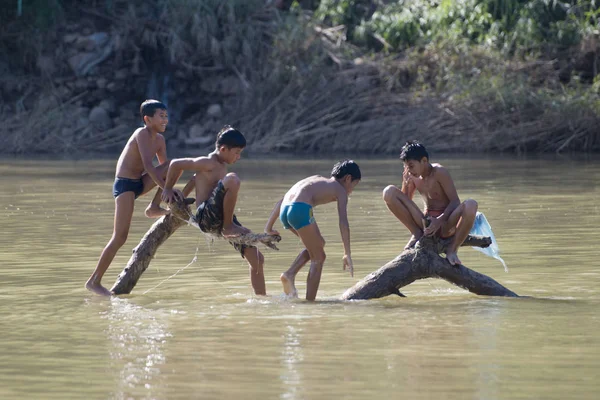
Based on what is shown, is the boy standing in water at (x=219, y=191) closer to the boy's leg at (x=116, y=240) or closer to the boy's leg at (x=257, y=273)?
the boy's leg at (x=257, y=273)

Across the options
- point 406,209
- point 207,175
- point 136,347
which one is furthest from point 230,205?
point 136,347

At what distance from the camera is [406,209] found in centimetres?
870

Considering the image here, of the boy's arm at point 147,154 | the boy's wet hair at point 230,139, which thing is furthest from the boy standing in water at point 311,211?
the boy's arm at point 147,154

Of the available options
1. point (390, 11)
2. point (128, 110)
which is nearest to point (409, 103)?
point (390, 11)

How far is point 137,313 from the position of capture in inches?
321

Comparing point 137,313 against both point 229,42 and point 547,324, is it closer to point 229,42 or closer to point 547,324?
point 547,324

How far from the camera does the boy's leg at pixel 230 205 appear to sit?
8531 mm

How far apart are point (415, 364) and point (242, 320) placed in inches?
70.4

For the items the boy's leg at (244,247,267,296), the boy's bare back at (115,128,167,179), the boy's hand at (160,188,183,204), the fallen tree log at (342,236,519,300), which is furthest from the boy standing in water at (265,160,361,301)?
the boy's bare back at (115,128,167,179)

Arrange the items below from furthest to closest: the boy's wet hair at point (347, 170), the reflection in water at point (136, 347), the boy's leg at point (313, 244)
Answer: the boy's wet hair at point (347, 170) → the boy's leg at point (313, 244) → the reflection in water at point (136, 347)

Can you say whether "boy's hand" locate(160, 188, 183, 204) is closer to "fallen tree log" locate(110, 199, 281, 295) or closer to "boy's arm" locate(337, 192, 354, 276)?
"fallen tree log" locate(110, 199, 281, 295)

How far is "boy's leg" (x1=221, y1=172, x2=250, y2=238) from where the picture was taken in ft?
28.0

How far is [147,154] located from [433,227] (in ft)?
7.13

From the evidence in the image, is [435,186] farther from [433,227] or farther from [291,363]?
[291,363]
